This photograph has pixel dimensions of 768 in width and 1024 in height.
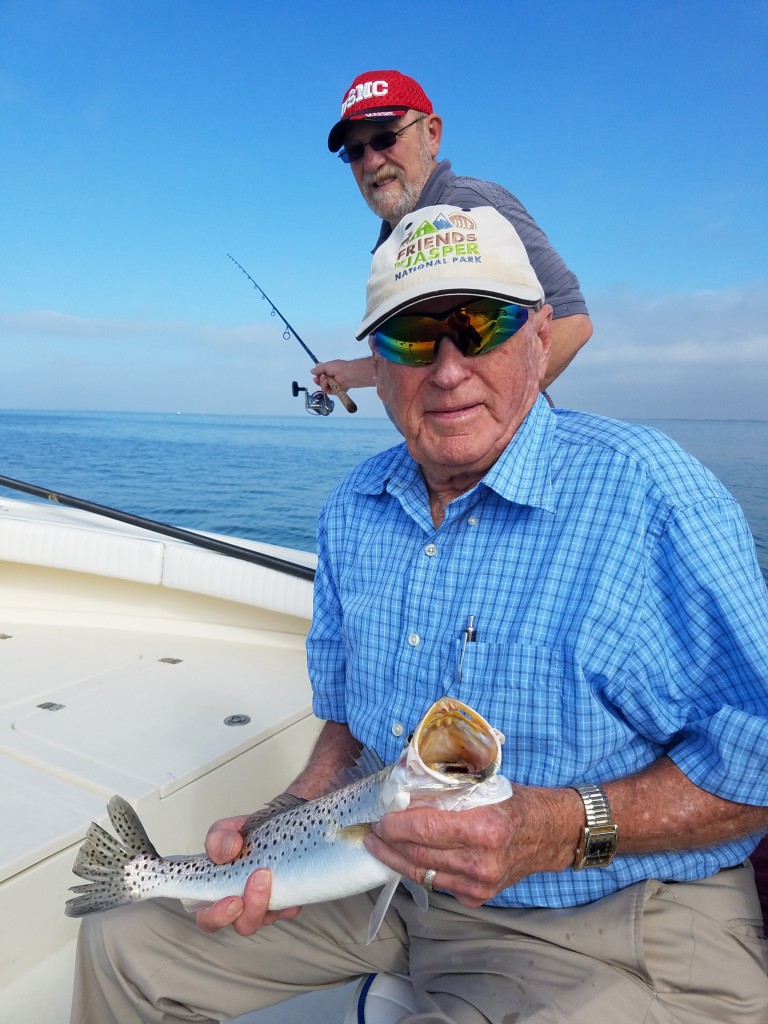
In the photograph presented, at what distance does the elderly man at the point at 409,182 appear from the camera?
3.13m

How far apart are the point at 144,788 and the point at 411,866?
61.0 inches

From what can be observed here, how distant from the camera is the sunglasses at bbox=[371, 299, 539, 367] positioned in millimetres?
1795

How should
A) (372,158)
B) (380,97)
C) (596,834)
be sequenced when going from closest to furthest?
(596,834), (380,97), (372,158)

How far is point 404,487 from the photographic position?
6.69 feet

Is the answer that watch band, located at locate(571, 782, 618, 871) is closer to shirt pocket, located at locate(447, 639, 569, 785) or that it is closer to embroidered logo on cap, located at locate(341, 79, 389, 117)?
shirt pocket, located at locate(447, 639, 569, 785)

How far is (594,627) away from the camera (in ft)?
5.32

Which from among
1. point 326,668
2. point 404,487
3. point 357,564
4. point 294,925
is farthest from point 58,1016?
point 404,487

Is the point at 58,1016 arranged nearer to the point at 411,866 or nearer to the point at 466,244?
the point at 411,866

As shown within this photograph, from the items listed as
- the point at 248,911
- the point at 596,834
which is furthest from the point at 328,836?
the point at 596,834

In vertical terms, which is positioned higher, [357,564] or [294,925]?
Answer: [357,564]

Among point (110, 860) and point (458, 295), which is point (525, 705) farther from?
point (110, 860)

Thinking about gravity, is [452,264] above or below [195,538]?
above

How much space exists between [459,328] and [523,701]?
88 centimetres

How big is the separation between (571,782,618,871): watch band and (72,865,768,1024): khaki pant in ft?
0.64
